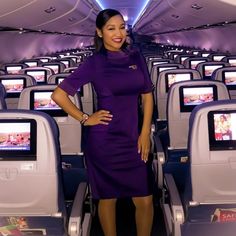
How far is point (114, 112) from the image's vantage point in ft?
11.1

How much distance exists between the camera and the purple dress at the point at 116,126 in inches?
133

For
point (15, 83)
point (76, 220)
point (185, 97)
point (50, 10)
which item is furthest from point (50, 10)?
point (76, 220)

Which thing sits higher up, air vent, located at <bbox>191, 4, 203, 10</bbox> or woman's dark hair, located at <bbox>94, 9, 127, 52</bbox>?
air vent, located at <bbox>191, 4, 203, 10</bbox>

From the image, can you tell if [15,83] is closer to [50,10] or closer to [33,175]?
[33,175]

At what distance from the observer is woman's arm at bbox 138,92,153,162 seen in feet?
11.4

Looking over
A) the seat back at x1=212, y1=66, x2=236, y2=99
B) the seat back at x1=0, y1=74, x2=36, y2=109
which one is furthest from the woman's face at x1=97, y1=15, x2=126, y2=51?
the seat back at x1=0, y1=74, x2=36, y2=109

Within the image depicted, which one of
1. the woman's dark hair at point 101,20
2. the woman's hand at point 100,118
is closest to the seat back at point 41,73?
the woman's dark hair at point 101,20

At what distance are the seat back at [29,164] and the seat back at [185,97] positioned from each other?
7.49 ft

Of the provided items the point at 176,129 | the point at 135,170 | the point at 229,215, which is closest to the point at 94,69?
the point at 135,170

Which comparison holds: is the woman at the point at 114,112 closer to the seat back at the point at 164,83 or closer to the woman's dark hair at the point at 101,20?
the woman's dark hair at the point at 101,20

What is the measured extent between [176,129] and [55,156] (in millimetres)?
2507

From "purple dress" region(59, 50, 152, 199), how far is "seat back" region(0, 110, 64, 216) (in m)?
0.39

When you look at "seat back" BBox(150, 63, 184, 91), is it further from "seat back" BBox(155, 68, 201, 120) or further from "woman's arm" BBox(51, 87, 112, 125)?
"woman's arm" BBox(51, 87, 112, 125)

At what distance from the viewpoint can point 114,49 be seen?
11.3ft
